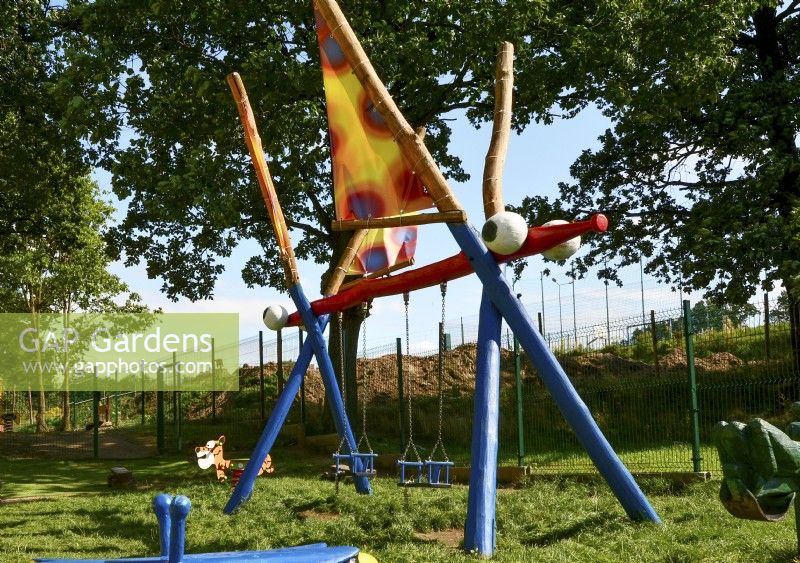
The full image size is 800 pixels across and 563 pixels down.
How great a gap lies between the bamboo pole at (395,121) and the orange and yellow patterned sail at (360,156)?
0.25 metres

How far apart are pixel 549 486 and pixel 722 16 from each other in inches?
325

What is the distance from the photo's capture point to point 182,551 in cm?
309

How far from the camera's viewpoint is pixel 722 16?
13906 millimetres

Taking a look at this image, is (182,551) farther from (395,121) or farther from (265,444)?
(265,444)

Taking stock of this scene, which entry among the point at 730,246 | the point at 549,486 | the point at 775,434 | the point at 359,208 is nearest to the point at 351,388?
the point at 549,486

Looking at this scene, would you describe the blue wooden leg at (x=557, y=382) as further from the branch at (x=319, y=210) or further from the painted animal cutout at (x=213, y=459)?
the branch at (x=319, y=210)

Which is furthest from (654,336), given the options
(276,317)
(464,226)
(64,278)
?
(64,278)

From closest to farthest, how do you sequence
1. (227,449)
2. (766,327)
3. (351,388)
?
(766,327), (351,388), (227,449)

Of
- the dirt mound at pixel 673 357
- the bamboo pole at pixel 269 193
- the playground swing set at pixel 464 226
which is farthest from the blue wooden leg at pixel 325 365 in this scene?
the dirt mound at pixel 673 357

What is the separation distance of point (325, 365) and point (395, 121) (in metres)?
3.80

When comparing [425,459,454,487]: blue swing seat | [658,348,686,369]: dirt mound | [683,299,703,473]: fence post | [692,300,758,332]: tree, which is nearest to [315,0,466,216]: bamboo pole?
[425,459,454,487]: blue swing seat

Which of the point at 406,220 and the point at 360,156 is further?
the point at 360,156

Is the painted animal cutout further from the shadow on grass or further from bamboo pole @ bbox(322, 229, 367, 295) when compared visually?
the shadow on grass

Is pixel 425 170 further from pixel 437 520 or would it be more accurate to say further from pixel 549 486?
A: pixel 549 486
